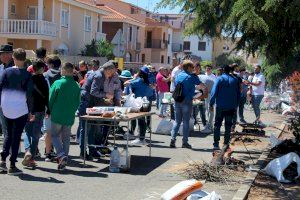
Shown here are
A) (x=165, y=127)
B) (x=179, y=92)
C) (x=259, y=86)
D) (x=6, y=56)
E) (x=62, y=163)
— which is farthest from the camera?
(x=259, y=86)

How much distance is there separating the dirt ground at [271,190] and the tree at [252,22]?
7.66 ft

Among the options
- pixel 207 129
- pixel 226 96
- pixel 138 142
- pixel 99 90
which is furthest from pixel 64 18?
pixel 99 90

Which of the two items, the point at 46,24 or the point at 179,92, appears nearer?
the point at 179,92

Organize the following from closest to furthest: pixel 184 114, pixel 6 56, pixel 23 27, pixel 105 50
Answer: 1. pixel 6 56
2. pixel 184 114
3. pixel 23 27
4. pixel 105 50

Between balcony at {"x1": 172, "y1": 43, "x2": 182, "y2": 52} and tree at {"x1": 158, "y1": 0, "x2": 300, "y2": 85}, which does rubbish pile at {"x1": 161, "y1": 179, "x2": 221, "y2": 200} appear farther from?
balcony at {"x1": 172, "y1": 43, "x2": 182, "y2": 52}

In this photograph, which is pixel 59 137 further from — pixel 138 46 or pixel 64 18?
pixel 138 46

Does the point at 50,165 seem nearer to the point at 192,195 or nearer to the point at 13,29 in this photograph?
the point at 192,195

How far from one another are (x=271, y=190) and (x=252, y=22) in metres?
2.74

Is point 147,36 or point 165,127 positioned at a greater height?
point 147,36

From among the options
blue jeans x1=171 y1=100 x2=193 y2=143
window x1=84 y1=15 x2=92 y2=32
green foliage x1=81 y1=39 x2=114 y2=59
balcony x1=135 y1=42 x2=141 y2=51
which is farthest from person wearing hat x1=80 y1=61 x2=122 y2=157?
balcony x1=135 y1=42 x2=141 y2=51

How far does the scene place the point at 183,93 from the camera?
1277cm

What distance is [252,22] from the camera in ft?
26.3

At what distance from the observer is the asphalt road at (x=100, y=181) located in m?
8.09

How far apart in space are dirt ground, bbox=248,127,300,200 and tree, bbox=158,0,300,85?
7.66 feet
